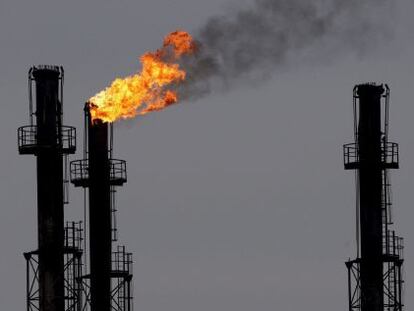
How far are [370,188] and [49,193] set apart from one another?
14315 millimetres

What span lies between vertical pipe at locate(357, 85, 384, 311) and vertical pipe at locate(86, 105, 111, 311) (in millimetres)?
11338

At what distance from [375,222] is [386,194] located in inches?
70.4

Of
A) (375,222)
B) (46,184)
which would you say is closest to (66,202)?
(46,184)

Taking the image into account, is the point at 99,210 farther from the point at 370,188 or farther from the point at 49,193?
the point at 370,188

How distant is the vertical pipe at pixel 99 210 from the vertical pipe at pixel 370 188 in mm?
11338

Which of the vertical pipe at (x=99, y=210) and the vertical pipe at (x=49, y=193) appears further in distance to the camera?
the vertical pipe at (x=99, y=210)

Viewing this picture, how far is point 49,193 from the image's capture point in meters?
103

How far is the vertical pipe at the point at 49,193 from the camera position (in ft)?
337

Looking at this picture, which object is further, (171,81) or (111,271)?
(111,271)

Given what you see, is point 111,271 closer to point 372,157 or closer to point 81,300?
point 81,300

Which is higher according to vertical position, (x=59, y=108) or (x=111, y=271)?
(x=59, y=108)

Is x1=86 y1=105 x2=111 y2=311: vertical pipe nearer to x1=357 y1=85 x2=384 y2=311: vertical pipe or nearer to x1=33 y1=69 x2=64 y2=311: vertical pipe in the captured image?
x1=33 y1=69 x2=64 y2=311: vertical pipe

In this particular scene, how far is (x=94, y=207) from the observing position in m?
108

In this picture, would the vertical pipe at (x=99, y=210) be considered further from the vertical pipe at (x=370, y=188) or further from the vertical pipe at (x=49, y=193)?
the vertical pipe at (x=370, y=188)
